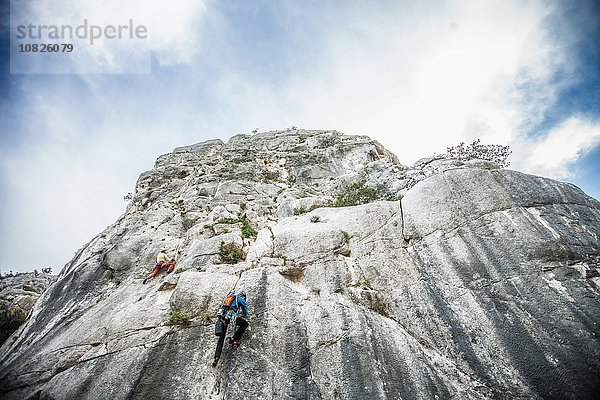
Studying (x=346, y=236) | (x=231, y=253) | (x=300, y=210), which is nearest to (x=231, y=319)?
(x=231, y=253)

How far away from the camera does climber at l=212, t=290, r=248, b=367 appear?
35.7 ft

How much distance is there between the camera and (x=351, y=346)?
10.8 metres

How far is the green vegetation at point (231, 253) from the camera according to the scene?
16391 millimetres

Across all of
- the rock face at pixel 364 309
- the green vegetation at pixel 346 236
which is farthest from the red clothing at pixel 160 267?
the green vegetation at pixel 346 236

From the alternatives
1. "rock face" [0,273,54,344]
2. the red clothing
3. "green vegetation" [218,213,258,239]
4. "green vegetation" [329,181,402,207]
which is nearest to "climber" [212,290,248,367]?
"green vegetation" [218,213,258,239]

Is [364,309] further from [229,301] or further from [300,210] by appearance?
[300,210]

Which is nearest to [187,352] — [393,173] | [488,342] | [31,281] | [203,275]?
[203,275]

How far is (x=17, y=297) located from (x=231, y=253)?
29.0 metres

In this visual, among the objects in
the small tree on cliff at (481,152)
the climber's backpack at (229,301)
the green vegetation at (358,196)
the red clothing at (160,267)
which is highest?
the small tree on cliff at (481,152)

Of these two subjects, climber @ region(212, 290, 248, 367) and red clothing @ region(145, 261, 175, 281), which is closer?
climber @ region(212, 290, 248, 367)

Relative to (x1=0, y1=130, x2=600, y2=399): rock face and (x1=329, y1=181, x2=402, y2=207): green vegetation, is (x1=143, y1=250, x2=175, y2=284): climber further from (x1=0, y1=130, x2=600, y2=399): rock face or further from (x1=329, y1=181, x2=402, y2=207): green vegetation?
(x1=329, y1=181, x2=402, y2=207): green vegetation

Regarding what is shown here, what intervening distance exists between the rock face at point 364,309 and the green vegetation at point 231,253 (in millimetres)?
155

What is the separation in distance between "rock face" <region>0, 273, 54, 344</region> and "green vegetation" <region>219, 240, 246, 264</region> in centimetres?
1891

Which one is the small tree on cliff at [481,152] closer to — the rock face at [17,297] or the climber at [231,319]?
the climber at [231,319]
